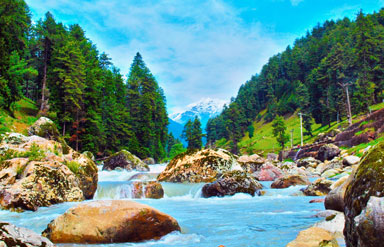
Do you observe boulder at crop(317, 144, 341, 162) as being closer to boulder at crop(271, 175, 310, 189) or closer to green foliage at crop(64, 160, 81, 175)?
boulder at crop(271, 175, 310, 189)

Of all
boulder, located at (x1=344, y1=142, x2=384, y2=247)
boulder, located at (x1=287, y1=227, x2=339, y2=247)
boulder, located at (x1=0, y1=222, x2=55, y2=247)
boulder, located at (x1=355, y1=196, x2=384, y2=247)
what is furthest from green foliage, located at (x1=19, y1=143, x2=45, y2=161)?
boulder, located at (x1=355, y1=196, x2=384, y2=247)

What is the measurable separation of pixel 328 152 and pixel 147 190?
2781 cm

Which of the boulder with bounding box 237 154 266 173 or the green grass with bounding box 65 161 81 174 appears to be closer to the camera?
the green grass with bounding box 65 161 81 174

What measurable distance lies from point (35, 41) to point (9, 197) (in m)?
44.2

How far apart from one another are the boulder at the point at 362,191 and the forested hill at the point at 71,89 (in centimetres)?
3014

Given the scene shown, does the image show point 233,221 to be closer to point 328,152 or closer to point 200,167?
point 200,167

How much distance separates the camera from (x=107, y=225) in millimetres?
6668

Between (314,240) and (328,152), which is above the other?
(328,152)

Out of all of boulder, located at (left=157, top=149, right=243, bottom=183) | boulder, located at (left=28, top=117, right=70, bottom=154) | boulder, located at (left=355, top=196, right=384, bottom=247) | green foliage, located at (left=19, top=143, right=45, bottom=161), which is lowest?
boulder, located at (left=355, top=196, right=384, bottom=247)

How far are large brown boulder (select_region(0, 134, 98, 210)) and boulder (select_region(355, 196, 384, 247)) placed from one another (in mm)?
10457

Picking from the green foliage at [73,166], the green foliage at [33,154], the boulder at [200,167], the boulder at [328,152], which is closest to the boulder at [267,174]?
the boulder at [200,167]

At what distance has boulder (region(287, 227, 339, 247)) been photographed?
16.2ft

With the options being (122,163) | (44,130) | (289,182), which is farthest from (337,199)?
(122,163)

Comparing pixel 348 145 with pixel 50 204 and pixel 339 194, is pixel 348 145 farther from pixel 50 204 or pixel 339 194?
pixel 50 204
